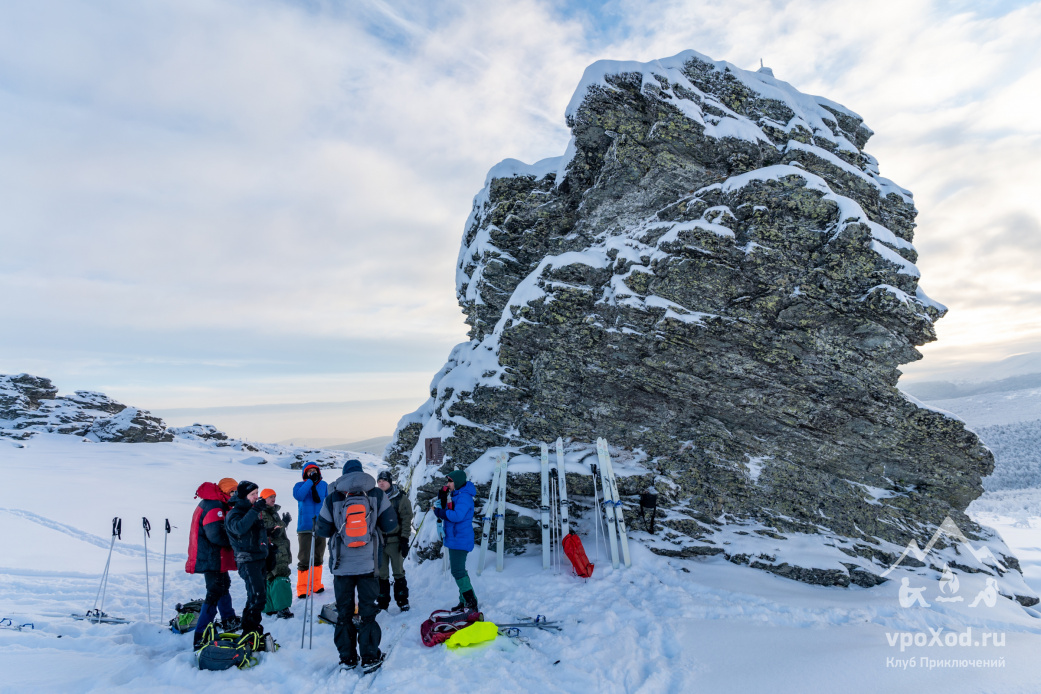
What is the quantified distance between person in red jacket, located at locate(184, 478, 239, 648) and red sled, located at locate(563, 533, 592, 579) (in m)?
6.41

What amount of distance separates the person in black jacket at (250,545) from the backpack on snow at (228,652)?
0.42 metres

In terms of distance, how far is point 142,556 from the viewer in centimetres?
1410

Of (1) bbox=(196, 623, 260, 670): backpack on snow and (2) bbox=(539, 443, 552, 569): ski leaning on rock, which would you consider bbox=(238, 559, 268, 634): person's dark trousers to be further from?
(2) bbox=(539, 443, 552, 569): ski leaning on rock

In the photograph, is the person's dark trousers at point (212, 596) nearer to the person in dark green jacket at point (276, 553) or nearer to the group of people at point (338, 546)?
the group of people at point (338, 546)

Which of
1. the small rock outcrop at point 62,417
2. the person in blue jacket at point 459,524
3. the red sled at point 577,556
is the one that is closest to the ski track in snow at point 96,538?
the person in blue jacket at point 459,524

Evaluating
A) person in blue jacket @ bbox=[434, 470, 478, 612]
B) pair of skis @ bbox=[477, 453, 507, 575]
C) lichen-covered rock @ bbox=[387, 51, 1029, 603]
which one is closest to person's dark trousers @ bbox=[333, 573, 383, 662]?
person in blue jacket @ bbox=[434, 470, 478, 612]

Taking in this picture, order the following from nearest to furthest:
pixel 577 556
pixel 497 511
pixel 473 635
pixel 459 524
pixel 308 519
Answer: pixel 473 635
pixel 459 524
pixel 308 519
pixel 577 556
pixel 497 511

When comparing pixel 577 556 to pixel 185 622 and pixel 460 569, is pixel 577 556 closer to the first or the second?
pixel 460 569

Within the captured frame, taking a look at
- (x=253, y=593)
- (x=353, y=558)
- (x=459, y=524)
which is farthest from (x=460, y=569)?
(x=253, y=593)

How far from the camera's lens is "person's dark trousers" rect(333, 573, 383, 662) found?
Result: 19.3ft

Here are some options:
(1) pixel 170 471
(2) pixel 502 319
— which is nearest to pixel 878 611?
(2) pixel 502 319

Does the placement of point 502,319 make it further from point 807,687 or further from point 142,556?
point 142,556

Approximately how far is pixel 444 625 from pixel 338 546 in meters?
2.14

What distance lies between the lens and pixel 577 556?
981 centimetres
